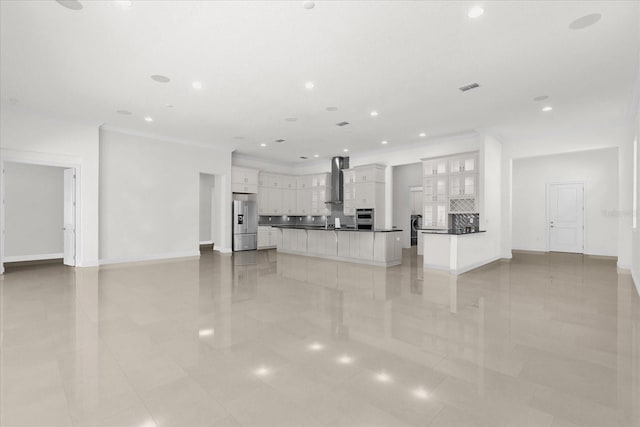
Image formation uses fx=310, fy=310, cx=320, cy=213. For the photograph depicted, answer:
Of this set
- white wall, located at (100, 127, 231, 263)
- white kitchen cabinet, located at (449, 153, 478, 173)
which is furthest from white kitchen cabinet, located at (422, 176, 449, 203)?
white wall, located at (100, 127, 231, 263)

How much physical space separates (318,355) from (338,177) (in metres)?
8.90

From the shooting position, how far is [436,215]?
8.64 m

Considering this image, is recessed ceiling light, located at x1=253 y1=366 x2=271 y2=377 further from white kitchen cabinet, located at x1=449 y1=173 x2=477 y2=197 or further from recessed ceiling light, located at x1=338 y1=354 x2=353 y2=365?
white kitchen cabinet, located at x1=449 y1=173 x2=477 y2=197

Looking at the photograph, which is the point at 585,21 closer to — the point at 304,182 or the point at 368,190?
the point at 368,190

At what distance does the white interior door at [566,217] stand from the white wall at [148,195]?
1090 centimetres

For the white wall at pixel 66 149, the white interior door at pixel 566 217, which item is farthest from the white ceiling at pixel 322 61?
the white interior door at pixel 566 217

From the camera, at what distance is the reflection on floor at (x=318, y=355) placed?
198cm

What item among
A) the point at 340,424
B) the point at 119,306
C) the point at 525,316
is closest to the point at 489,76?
the point at 525,316

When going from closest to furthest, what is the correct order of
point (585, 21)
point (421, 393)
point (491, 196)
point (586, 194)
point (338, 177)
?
point (421, 393)
point (585, 21)
point (491, 196)
point (586, 194)
point (338, 177)

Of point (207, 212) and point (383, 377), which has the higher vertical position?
point (207, 212)

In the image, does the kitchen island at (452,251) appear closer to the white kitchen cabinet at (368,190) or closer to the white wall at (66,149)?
the white kitchen cabinet at (368,190)

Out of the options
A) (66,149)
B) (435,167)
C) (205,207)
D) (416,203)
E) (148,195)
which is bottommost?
(205,207)

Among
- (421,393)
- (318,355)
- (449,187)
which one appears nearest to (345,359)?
(318,355)

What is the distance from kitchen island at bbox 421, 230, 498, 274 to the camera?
660 cm
